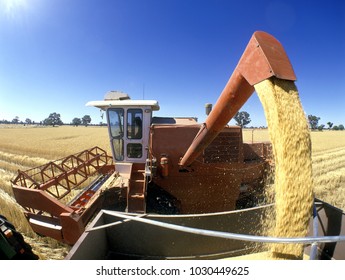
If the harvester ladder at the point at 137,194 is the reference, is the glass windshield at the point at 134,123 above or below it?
above

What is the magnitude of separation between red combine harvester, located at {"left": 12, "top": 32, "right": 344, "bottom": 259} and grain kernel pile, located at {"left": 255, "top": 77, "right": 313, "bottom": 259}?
17 centimetres

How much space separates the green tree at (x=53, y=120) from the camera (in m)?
98.4

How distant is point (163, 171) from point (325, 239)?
2.85 meters

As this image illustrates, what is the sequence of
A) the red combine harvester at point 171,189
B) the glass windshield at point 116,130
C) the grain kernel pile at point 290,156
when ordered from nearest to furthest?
the grain kernel pile at point 290,156
the red combine harvester at point 171,189
the glass windshield at point 116,130

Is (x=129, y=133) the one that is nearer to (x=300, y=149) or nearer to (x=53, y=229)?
(x=53, y=229)

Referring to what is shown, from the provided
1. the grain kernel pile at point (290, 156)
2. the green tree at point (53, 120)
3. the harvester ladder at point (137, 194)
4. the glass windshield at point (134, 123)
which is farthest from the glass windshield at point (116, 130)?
the green tree at point (53, 120)

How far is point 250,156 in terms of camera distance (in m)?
4.99

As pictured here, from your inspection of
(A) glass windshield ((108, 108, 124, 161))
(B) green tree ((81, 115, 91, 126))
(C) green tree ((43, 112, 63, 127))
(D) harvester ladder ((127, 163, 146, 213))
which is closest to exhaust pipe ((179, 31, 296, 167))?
(D) harvester ladder ((127, 163, 146, 213))

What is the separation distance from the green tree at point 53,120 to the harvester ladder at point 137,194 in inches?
4167

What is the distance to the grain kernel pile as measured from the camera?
1876mm

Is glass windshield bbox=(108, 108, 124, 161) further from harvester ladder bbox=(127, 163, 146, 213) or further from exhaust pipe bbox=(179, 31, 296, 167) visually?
exhaust pipe bbox=(179, 31, 296, 167)

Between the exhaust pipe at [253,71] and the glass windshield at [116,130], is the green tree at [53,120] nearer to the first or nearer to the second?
the glass windshield at [116,130]

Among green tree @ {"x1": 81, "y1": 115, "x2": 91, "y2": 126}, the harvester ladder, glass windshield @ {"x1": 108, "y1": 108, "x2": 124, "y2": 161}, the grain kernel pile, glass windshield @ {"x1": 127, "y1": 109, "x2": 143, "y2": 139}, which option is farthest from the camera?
green tree @ {"x1": 81, "y1": 115, "x2": 91, "y2": 126}

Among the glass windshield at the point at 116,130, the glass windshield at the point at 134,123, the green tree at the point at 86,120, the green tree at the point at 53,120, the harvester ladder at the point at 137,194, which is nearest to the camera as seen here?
the harvester ladder at the point at 137,194
